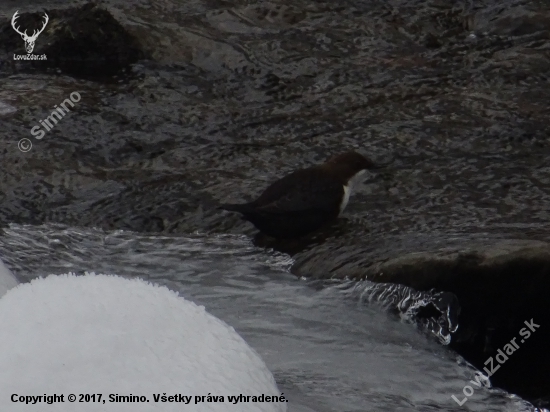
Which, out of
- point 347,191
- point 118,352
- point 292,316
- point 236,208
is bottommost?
point 292,316

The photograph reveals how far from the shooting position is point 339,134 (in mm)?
7277

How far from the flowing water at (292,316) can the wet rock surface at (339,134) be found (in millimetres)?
209

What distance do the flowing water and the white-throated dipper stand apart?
0.67 feet

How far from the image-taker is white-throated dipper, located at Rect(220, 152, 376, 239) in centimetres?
582

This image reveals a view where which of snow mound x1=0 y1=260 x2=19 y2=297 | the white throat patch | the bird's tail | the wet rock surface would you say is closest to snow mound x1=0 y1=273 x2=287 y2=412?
snow mound x1=0 y1=260 x2=19 y2=297

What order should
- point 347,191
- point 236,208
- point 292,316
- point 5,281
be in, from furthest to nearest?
point 347,191 < point 236,208 < point 292,316 < point 5,281

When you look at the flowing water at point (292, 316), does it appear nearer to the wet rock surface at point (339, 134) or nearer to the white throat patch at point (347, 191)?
the wet rock surface at point (339, 134)

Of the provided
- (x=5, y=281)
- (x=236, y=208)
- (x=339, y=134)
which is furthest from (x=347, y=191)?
(x=5, y=281)

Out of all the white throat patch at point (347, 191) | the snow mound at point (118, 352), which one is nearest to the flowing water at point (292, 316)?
the white throat patch at point (347, 191)

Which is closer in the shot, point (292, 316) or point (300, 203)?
point (292, 316)

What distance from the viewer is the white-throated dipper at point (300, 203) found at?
19.1ft

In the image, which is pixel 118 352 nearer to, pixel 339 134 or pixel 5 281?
pixel 5 281

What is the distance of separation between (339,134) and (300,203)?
1546 mm

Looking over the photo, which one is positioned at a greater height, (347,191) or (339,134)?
(339,134)
